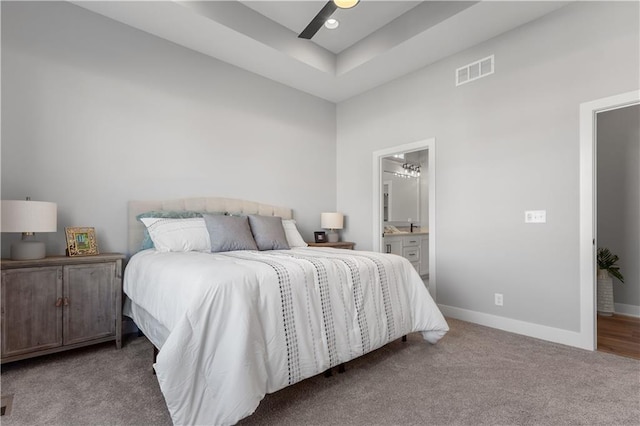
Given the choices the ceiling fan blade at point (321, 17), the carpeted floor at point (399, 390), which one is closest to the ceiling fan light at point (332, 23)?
the ceiling fan blade at point (321, 17)

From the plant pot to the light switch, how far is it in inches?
58.7

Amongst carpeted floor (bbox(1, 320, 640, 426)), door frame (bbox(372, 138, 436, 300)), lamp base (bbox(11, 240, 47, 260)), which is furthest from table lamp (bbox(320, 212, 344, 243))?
lamp base (bbox(11, 240, 47, 260))

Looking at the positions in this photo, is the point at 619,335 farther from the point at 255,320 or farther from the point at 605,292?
the point at 255,320

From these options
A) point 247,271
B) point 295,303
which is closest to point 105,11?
point 247,271

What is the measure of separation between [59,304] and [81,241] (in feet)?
1.75

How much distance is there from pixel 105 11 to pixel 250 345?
10.6ft

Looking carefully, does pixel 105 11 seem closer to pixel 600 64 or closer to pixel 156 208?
pixel 156 208

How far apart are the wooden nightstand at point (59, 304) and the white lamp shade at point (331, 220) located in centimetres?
262

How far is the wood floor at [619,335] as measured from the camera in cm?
264

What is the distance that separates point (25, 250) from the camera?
233cm

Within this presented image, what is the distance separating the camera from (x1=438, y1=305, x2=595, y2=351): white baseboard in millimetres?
2701

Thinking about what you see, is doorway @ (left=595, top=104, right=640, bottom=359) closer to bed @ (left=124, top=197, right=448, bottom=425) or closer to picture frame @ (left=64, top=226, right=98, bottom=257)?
bed @ (left=124, top=197, right=448, bottom=425)

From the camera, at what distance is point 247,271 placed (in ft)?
5.71

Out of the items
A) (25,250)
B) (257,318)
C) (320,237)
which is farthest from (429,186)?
(25,250)
